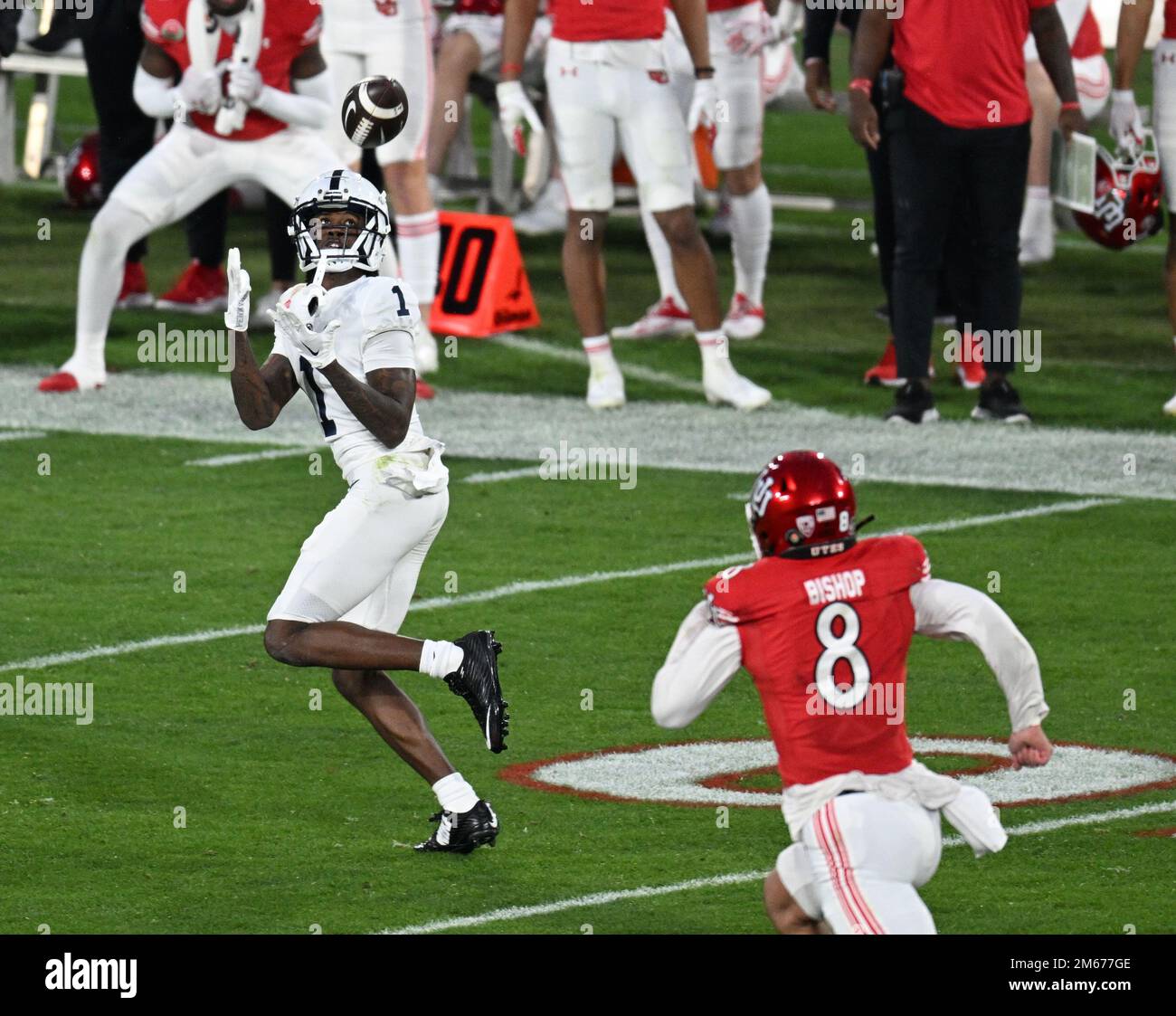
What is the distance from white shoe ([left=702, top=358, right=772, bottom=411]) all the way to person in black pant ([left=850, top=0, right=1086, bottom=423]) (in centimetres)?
74

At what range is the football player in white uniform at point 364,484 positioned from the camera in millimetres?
6738

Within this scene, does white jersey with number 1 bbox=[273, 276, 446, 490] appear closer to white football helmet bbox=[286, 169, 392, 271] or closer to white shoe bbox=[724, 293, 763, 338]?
white football helmet bbox=[286, 169, 392, 271]

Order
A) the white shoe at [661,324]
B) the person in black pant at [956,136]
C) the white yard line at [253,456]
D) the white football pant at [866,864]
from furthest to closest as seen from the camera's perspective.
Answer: the white shoe at [661,324] → the white yard line at [253,456] → the person in black pant at [956,136] → the white football pant at [866,864]

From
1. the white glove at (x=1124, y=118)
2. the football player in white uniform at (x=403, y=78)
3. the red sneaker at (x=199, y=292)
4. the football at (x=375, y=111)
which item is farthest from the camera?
the red sneaker at (x=199, y=292)

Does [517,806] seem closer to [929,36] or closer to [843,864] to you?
[843,864]

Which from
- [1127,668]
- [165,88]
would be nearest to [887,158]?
[165,88]

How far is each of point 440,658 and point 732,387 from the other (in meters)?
5.71

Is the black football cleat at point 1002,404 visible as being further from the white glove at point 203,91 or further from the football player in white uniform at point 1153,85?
the white glove at point 203,91

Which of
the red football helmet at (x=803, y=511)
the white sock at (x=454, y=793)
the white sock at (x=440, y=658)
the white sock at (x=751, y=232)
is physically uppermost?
the red football helmet at (x=803, y=511)

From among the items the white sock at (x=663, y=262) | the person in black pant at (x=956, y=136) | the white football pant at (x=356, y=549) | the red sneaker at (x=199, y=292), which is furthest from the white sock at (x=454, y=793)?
the red sneaker at (x=199, y=292)

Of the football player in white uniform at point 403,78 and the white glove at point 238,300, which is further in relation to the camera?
the football player in white uniform at point 403,78

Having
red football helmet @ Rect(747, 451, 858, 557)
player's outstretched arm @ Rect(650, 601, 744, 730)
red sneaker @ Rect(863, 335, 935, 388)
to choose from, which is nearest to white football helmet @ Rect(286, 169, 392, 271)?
red football helmet @ Rect(747, 451, 858, 557)

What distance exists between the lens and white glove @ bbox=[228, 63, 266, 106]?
38.7ft

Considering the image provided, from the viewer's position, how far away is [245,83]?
38.7 ft
